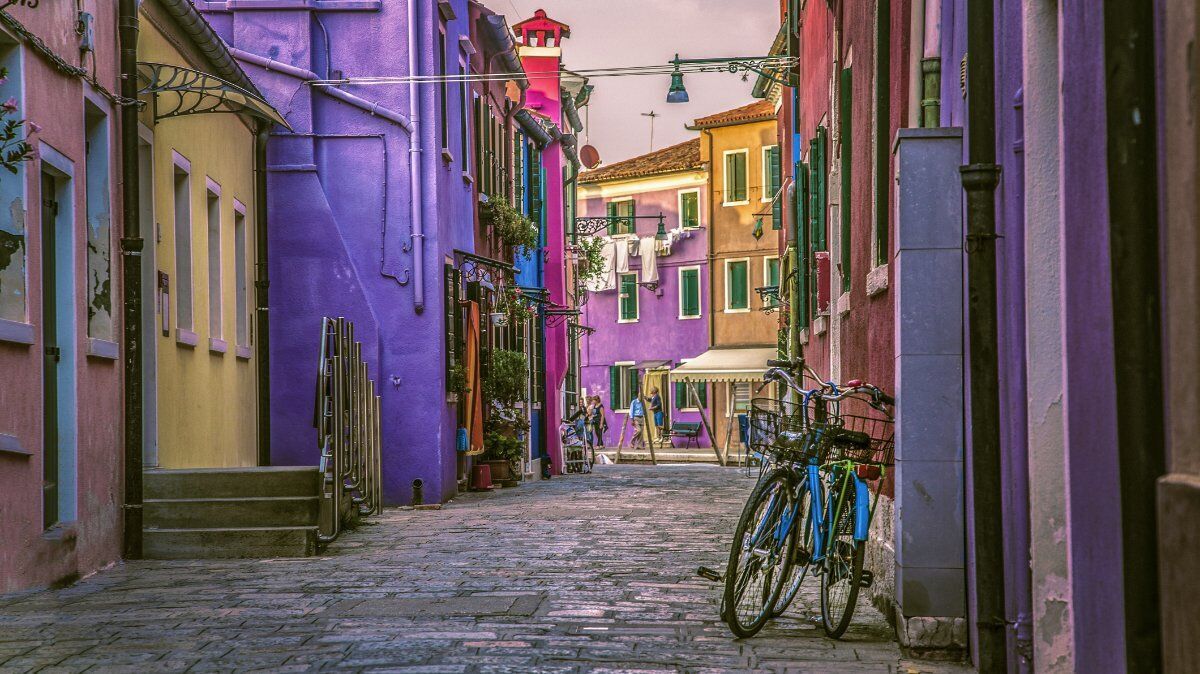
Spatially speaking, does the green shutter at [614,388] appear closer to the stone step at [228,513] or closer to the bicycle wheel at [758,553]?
the stone step at [228,513]

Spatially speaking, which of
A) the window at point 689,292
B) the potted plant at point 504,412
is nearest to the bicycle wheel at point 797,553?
the potted plant at point 504,412

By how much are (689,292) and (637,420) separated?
492 cm

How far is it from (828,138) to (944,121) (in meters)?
8.77

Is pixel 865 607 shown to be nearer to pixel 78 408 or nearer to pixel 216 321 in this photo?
pixel 78 408

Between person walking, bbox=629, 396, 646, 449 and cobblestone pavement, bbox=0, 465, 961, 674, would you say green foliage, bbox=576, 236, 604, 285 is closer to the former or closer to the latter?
person walking, bbox=629, 396, 646, 449

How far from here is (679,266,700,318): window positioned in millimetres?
49031

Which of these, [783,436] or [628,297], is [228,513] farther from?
[628,297]

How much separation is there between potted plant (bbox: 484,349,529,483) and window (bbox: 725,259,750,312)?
77.5ft

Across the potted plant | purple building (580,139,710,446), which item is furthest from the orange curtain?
purple building (580,139,710,446)

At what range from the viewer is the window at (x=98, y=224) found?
11.0m

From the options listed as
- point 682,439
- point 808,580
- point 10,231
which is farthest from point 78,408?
point 682,439

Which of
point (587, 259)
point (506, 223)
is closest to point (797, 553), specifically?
point (506, 223)

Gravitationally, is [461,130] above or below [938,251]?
above

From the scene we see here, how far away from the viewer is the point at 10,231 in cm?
941
